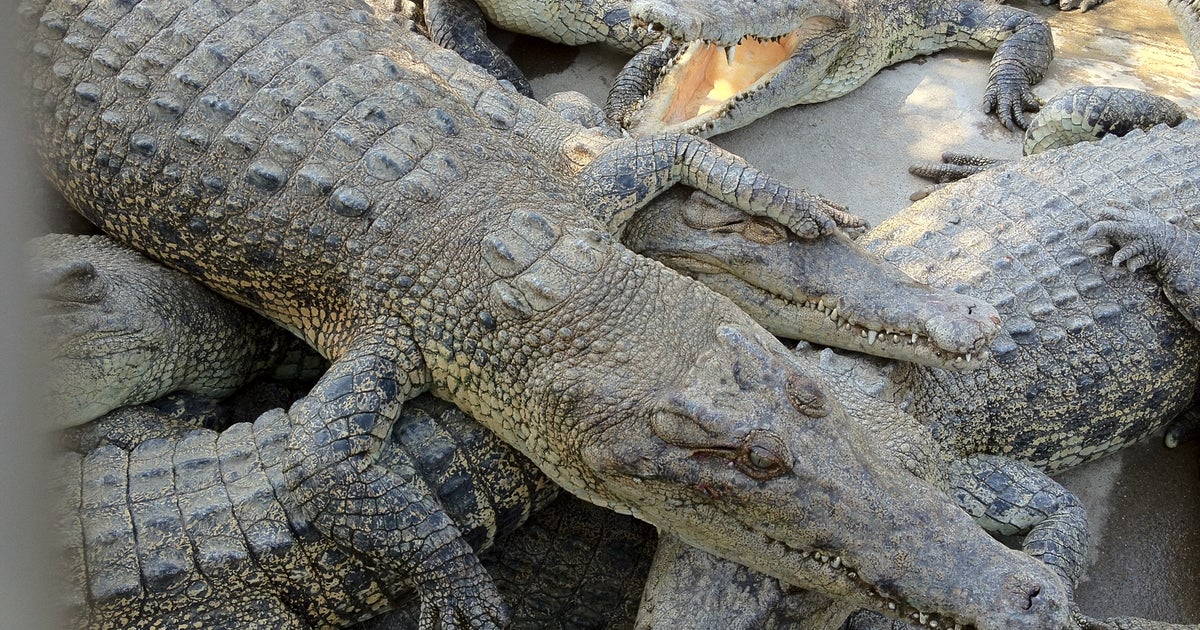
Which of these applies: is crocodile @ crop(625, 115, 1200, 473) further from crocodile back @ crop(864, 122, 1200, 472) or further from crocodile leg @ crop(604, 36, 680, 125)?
crocodile leg @ crop(604, 36, 680, 125)

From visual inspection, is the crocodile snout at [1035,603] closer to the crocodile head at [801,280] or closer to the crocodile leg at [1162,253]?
the crocodile head at [801,280]

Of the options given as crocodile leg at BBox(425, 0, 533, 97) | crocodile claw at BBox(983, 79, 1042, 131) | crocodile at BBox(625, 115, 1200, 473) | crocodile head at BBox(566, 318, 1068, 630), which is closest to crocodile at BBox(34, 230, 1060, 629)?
crocodile head at BBox(566, 318, 1068, 630)

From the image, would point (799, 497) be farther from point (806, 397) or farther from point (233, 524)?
point (233, 524)

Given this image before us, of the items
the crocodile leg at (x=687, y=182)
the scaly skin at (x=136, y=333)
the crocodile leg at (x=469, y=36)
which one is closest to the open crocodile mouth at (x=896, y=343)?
the crocodile leg at (x=687, y=182)

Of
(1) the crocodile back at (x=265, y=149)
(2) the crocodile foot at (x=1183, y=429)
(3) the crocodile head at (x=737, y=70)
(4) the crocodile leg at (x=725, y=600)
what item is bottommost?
(2) the crocodile foot at (x=1183, y=429)

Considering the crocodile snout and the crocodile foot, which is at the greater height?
the crocodile snout

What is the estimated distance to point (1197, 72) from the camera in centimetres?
462

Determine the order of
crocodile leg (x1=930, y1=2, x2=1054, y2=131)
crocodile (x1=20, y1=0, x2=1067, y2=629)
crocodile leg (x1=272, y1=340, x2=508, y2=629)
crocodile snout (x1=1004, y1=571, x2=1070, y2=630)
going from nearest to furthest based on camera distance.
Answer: crocodile snout (x1=1004, y1=571, x2=1070, y2=630)
crocodile (x1=20, y1=0, x2=1067, y2=629)
crocodile leg (x1=272, y1=340, x2=508, y2=629)
crocodile leg (x1=930, y1=2, x2=1054, y2=131)

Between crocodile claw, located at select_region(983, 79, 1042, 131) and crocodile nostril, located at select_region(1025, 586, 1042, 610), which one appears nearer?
crocodile nostril, located at select_region(1025, 586, 1042, 610)

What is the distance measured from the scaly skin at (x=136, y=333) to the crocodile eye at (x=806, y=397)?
5.57 ft

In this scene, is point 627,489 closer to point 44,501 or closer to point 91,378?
point 91,378

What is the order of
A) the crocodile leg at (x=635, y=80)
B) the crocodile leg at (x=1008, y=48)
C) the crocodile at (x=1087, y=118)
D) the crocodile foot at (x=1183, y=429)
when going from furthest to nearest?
the crocodile leg at (x=1008, y=48) < the crocodile leg at (x=635, y=80) < the crocodile at (x=1087, y=118) < the crocodile foot at (x=1183, y=429)

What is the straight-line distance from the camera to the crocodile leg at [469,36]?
4.31 metres

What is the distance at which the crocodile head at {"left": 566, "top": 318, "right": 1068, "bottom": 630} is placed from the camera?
2.16 metres
